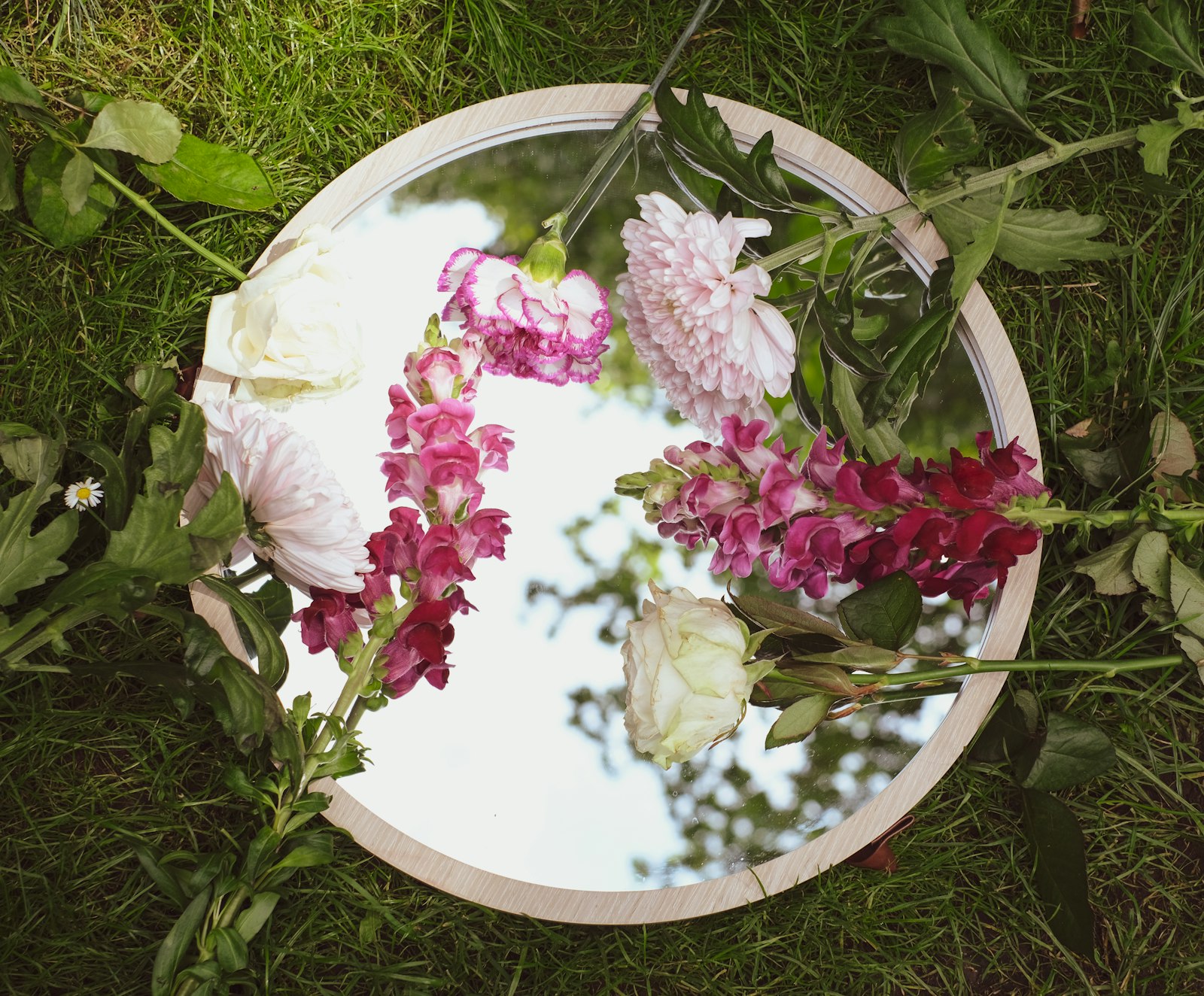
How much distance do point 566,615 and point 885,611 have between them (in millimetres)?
278

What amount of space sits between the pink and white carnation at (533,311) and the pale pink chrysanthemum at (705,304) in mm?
58

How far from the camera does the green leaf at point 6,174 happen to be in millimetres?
820

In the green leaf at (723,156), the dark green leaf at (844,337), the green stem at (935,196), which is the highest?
the green leaf at (723,156)

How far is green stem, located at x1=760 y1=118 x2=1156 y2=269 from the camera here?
2.60 ft

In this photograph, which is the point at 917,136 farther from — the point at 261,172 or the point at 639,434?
the point at 261,172

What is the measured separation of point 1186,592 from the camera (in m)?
0.83

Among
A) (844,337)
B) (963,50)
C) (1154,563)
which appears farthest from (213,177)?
(1154,563)

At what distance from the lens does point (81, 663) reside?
875mm

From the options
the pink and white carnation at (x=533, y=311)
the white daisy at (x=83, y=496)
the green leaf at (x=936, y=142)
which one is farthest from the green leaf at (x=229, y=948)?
the green leaf at (x=936, y=142)

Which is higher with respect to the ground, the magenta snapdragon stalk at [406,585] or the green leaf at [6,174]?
the green leaf at [6,174]

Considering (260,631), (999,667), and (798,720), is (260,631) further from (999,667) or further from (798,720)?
(999,667)

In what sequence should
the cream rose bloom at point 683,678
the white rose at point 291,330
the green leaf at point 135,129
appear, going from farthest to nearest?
the green leaf at point 135,129
the white rose at point 291,330
the cream rose bloom at point 683,678

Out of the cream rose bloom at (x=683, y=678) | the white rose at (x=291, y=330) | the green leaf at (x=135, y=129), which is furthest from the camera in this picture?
the green leaf at (x=135, y=129)

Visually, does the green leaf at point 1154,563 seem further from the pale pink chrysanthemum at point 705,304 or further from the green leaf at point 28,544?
the green leaf at point 28,544
